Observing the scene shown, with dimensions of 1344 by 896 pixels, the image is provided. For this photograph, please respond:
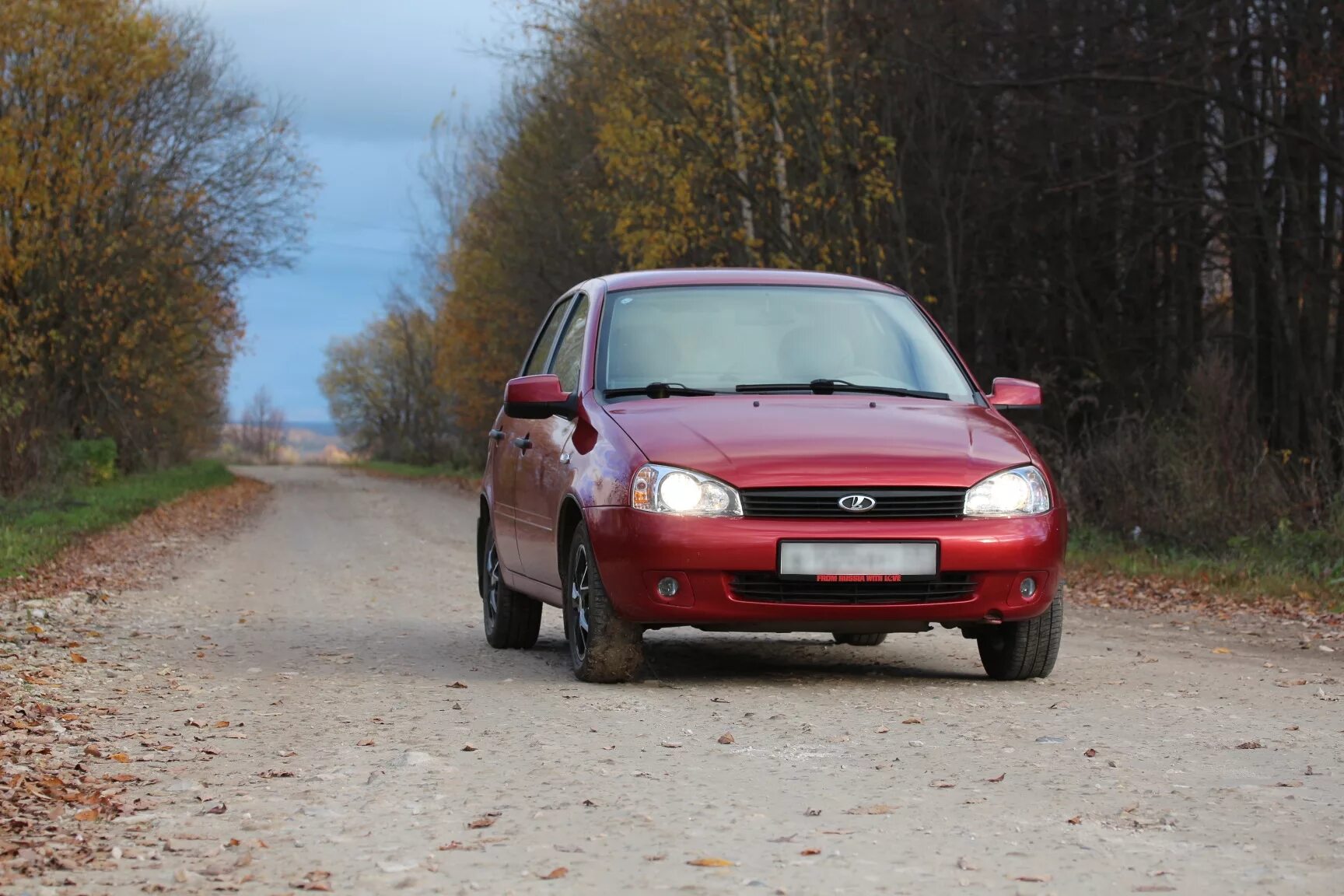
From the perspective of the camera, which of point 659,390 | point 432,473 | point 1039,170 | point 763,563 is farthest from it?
point 432,473

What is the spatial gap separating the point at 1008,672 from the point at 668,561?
177 cm

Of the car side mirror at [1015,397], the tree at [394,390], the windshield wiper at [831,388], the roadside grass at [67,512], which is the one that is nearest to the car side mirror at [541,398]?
the windshield wiper at [831,388]

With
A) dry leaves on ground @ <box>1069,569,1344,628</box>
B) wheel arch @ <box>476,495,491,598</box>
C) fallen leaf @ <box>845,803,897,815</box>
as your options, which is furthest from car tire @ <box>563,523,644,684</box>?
dry leaves on ground @ <box>1069,569,1344,628</box>

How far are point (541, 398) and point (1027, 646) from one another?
96.5 inches

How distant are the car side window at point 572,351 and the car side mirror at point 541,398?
0.71 feet

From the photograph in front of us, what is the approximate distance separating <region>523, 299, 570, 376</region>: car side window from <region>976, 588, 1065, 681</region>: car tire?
3.00 meters

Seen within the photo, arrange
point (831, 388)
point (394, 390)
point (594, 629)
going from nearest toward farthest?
1. point (594, 629)
2. point (831, 388)
3. point (394, 390)

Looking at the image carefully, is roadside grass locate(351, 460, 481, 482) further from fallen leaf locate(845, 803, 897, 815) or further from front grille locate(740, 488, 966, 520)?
fallen leaf locate(845, 803, 897, 815)

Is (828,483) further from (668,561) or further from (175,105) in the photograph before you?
(175,105)

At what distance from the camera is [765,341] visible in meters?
8.34

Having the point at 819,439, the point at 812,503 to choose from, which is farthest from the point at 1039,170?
the point at 812,503

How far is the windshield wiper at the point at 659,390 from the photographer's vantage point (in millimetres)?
7957

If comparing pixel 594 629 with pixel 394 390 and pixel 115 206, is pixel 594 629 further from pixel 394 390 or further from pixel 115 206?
pixel 394 390

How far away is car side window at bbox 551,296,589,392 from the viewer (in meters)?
8.59
